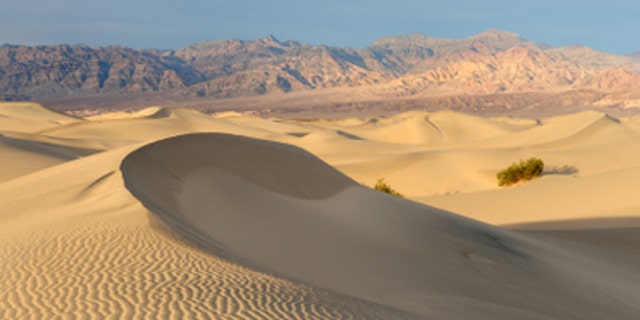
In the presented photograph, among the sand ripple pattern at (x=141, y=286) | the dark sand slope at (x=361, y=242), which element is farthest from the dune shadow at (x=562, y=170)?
the sand ripple pattern at (x=141, y=286)

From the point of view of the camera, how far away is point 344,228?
470 inches

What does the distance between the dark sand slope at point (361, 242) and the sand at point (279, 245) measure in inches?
1.9

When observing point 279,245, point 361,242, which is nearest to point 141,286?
point 279,245

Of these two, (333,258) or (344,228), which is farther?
(344,228)

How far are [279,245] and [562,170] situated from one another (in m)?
28.8

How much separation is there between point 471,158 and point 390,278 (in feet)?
95.8

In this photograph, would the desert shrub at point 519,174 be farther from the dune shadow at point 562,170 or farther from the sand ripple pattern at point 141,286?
the sand ripple pattern at point 141,286

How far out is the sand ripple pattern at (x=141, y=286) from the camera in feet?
18.2

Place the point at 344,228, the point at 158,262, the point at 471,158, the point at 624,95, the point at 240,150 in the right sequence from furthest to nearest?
the point at 624,95
the point at 471,158
the point at 240,150
the point at 344,228
the point at 158,262

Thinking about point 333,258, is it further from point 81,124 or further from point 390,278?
point 81,124

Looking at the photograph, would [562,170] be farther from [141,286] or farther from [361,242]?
[141,286]

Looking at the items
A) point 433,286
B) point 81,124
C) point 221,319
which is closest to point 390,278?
point 433,286

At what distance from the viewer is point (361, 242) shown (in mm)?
11023

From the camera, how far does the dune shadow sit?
113ft
